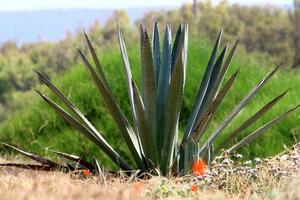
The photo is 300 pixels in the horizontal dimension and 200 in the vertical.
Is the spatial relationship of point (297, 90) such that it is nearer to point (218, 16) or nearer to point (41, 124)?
point (41, 124)

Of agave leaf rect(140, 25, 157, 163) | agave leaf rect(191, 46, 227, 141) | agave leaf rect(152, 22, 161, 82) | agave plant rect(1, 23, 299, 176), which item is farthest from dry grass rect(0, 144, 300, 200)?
agave leaf rect(152, 22, 161, 82)

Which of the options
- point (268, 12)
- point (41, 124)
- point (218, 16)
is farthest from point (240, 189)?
point (268, 12)

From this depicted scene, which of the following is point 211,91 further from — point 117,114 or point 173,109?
point 117,114

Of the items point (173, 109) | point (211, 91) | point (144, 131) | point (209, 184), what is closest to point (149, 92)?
point (173, 109)

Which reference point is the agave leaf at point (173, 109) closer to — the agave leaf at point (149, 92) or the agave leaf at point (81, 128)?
the agave leaf at point (149, 92)

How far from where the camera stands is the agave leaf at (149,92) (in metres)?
5.18

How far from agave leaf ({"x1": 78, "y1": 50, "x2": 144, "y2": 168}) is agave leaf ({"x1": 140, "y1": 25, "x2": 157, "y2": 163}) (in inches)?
4.0

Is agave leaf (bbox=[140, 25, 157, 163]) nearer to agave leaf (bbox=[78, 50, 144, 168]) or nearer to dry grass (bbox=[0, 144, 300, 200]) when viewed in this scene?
agave leaf (bbox=[78, 50, 144, 168])

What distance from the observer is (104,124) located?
945 centimetres

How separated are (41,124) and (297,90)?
10.1ft

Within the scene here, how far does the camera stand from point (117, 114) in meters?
5.45

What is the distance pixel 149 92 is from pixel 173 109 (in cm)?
20

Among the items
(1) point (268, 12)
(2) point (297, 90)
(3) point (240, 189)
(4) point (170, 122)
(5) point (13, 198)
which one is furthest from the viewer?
(1) point (268, 12)

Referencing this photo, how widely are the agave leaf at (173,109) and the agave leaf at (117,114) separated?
22 centimetres
